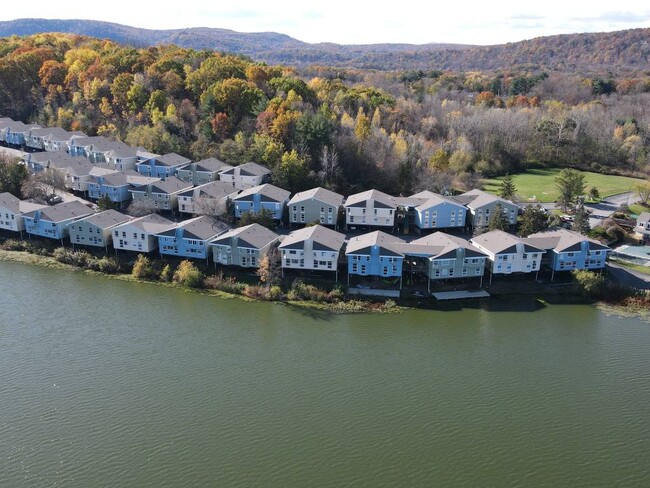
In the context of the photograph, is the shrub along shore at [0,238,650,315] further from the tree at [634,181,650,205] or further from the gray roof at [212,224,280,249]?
the tree at [634,181,650,205]

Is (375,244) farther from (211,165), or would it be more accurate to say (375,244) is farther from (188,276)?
(211,165)

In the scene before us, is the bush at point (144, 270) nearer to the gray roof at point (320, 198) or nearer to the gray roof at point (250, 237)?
the gray roof at point (250, 237)

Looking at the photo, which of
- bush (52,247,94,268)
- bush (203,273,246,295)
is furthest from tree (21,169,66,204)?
bush (203,273,246,295)

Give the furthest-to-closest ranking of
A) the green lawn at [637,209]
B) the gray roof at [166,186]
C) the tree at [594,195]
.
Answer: the tree at [594,195]
the green lawn at [637,209]
the gray roof at [166,186]

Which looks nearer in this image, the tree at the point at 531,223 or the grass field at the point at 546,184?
the tree at the point at 531,223

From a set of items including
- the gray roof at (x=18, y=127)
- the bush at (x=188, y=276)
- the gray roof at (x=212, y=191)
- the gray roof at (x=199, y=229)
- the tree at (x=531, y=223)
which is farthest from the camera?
the gray roof at (x=18, y=127)

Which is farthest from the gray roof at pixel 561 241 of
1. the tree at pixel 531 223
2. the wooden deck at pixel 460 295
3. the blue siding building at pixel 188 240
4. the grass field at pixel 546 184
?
the blue siding building at pixel 188 240

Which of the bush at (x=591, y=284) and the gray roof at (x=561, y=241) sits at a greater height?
the gray roof at (x=561, y=241)

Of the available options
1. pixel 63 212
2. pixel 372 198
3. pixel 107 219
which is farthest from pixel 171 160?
pixel 372 198
